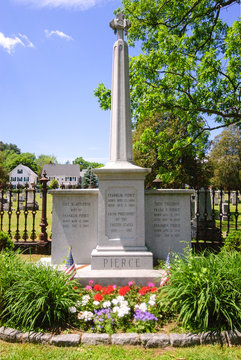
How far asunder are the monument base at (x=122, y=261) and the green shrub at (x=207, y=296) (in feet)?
4.60

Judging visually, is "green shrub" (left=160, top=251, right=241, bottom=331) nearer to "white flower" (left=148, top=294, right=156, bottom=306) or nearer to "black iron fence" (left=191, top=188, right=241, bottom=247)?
"white flower" (left=148, top=294, right=156, bottom=306)

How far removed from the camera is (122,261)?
17.0 feet

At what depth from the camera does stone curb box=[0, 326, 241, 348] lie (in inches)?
122

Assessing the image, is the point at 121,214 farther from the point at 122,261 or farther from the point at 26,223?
the point at 26,223

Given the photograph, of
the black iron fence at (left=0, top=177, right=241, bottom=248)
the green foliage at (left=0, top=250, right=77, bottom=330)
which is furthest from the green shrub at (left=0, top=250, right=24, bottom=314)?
the black iron fence at (left=0, top=177, right=241, bottom=248)

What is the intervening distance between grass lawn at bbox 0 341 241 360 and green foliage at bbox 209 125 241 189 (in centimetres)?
2888

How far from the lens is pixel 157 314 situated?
3584 millimetres

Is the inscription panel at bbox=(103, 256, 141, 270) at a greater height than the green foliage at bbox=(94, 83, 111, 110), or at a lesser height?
lesser

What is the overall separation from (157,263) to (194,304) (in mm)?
2444

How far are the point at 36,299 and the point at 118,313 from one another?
3.89 feet

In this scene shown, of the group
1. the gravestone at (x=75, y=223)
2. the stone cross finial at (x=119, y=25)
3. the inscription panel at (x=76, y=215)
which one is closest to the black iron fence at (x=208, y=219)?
the gravestone at (x=75, y=223)

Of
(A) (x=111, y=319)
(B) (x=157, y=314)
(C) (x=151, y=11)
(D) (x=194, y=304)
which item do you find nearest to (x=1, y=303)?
(A) (x=111, y=319)

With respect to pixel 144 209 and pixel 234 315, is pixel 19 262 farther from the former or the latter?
pixel 234 315

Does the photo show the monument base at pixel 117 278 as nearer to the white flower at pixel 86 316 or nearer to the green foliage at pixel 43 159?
the white flower at pixel 86 316
